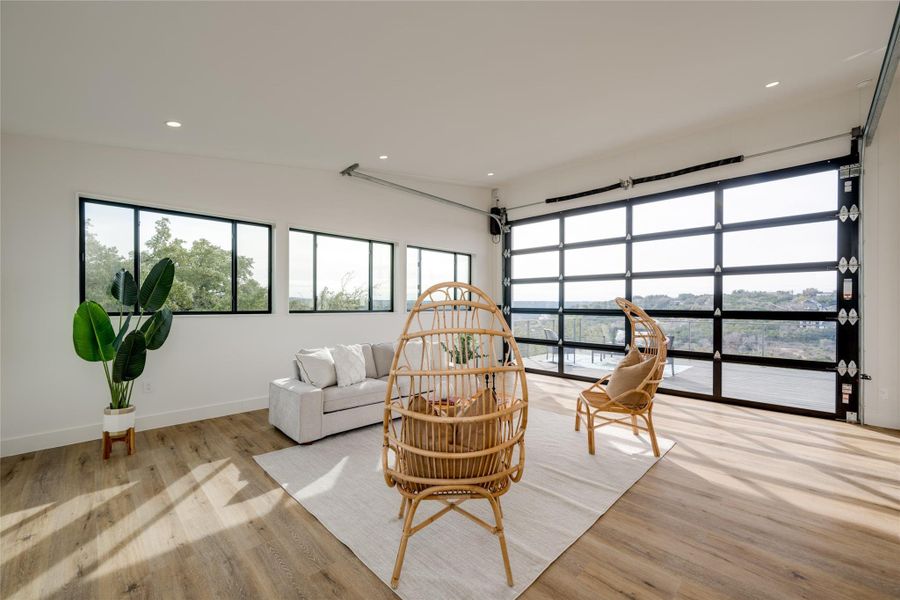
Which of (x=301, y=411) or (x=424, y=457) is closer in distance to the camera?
(x=424, y=457)

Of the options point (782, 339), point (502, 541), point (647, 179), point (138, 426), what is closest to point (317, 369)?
point (138, 426)

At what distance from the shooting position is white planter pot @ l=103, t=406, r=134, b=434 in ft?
9.95

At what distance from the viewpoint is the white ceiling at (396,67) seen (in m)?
2.27

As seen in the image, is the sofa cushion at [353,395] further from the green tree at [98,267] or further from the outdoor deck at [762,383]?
the outdoor deck at [762,383]

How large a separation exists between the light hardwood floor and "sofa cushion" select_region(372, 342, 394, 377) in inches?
52.0

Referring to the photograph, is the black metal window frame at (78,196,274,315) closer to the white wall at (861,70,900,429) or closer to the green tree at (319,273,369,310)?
the green tree at (319,273,369,310)

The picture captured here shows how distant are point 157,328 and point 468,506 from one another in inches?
120

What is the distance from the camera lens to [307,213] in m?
4.86

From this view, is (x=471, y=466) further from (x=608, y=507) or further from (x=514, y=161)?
(x=514, y=161)

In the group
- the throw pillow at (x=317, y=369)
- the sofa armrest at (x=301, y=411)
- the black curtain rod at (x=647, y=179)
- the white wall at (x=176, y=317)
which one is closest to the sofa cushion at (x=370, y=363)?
the throw pillow at (x=317, y=369)

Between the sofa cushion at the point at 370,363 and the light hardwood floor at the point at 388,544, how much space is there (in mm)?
1202

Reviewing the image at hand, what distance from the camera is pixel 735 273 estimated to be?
14.8ft

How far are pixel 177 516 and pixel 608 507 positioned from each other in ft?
8.46

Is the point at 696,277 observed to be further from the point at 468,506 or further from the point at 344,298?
the point at 344,298
